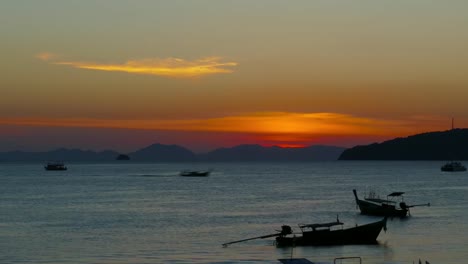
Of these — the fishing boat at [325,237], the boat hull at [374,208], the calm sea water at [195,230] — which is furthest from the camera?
the boat hull at [374,208]

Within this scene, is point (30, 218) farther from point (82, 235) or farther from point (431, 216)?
point (431, 216)

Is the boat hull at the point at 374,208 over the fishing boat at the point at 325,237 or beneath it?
over

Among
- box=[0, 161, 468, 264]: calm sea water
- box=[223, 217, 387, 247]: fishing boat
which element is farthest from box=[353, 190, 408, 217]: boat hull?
box=[223, 217, 387, 247]: fishing boat

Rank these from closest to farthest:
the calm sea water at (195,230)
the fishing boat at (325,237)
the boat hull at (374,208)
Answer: the calm sea water at (195,230) → the fishing boat at (325,237) → the boat hull at (374,208)

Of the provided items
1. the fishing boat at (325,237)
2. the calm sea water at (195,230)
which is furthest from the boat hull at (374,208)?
the fishing boat at (325,237)

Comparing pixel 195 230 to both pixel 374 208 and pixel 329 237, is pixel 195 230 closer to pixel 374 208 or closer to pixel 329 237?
pixel 329 237

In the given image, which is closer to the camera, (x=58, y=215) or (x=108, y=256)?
(x=108, y=256)

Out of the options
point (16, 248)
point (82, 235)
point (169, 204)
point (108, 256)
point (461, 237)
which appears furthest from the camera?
point (169, 204)

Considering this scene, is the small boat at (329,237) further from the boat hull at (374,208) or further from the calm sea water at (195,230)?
the boat hull at (374,208)

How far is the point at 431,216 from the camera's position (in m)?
89.6

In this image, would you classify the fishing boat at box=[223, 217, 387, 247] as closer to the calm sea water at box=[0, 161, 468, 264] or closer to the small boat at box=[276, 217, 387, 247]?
the small boat at box=[276, 217, 387, 247]

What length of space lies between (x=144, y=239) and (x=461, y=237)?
2729cm

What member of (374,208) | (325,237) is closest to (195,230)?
(325,237)

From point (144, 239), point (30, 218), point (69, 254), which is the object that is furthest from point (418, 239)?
point (30, 218)
